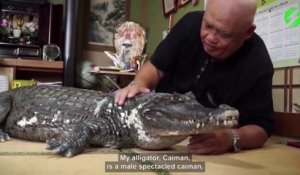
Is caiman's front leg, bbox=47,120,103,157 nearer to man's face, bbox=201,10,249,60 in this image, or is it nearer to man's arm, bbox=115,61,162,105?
man's arm, bbox=115,61,162,105

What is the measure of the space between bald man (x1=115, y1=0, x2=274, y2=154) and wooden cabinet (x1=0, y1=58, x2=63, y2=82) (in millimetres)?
1586

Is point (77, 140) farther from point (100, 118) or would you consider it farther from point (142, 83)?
point (142, 83)

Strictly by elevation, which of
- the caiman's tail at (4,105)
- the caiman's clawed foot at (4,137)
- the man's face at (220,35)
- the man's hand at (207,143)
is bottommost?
the caiman's clawed foot at (4,137)

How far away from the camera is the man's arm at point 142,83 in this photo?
3.56ft

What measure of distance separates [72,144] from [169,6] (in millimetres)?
2256

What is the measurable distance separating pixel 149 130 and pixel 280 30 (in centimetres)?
102

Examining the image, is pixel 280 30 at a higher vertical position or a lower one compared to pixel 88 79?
higher

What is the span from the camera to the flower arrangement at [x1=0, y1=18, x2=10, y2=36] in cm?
297

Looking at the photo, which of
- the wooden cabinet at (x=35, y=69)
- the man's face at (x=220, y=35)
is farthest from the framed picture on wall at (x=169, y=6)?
the man's face at (x=220, y=35)

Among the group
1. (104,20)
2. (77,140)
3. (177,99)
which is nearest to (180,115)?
(177,99)

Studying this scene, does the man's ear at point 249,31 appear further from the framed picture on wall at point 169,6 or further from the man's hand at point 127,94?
the framed picture on wall at point 169,6

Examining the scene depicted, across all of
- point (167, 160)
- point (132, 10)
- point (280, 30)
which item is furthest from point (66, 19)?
point (167, 160)

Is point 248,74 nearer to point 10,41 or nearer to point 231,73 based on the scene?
point 231,73

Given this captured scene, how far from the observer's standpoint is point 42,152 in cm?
94
